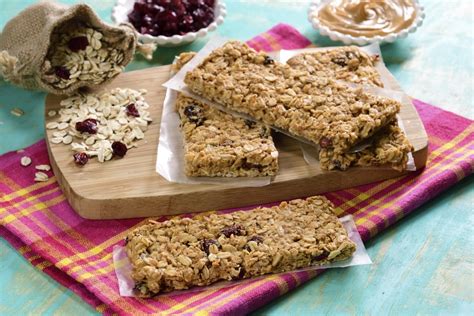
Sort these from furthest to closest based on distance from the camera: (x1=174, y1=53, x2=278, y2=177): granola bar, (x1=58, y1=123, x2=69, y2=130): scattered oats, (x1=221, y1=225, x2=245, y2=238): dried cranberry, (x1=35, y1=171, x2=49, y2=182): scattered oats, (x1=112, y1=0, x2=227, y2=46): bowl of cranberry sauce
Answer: (x1=112, y1=0, x2=227, y2=46): bowl of cranberry sauce < (x1=58, y1=123, x2=69, y2=130): scattered oats < (x1=35, y1=171, x2=49, y2=182): scattered oats < (x1=174, y1=53, x2=278, y2=177): granola bar < (x1=221, y1=225, x2=245, y2=238): dried cranberry

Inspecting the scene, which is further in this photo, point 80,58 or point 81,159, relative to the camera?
point 80,58

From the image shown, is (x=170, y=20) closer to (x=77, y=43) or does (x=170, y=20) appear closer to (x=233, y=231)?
(x=77, y=43)

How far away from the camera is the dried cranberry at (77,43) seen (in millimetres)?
4113

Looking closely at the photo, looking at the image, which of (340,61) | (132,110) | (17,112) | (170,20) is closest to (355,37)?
(340,61)

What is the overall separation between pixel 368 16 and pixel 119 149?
1750mm

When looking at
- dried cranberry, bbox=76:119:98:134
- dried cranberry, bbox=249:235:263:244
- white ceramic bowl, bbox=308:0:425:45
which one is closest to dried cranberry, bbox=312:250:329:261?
dried cranberry, bbox=249:235:263:244

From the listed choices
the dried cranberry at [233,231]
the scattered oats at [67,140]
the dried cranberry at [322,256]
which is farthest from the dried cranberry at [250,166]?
the scattered oats at [67,140]

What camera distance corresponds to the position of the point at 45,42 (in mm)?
3973

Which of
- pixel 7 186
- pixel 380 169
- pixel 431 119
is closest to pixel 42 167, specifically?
pixel 7 186

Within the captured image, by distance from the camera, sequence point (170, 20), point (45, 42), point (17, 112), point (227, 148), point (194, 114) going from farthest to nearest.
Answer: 1. point (170, 20)
2. point (17, 112)
3. point (45, 42)
4. point (194, 114)
5. point (227, 148)

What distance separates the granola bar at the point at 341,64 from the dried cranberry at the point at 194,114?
1.73ft

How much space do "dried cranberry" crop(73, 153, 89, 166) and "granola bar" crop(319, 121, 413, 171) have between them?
1.01 m

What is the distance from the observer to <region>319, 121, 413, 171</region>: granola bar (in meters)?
3.67

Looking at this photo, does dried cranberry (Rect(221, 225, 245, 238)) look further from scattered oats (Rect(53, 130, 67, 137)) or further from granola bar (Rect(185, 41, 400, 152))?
scattered oats (Rect(53, 130, 67, 137))
